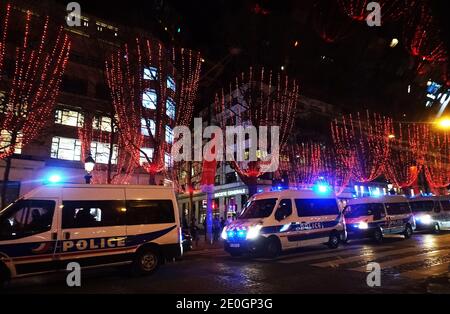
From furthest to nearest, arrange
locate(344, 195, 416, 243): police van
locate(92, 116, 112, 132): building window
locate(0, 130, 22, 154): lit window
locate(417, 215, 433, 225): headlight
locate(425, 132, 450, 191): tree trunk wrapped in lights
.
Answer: locate(425, 132, 450, 191): tree trunk wrapped in lights → locate(92, 116, 112, 132): building window → locate(417, 215, 433, 225): headlight → locate(344, 195, 416, 243): police van → locate(0, 130, 22, 154): lit window

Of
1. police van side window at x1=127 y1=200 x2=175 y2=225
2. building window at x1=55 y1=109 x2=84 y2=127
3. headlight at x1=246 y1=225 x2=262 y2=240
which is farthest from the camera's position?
building window at x1=55 y1=109 x2=84 y2=127

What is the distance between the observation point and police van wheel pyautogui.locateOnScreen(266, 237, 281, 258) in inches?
524

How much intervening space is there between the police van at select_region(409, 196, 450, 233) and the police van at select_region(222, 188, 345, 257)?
1162 cm

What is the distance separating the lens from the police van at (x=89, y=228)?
8664 mm

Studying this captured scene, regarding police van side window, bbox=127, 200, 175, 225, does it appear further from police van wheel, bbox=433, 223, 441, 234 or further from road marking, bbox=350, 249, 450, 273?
police van wheel, bbox=433, 223, 441, 234

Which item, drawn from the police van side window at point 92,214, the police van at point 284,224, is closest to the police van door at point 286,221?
the police van at point 284,224

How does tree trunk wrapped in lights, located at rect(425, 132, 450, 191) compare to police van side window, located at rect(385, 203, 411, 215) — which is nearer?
police van side window, located at rect(385, 203, 411, 215)

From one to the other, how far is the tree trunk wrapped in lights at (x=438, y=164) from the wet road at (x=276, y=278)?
129 feet

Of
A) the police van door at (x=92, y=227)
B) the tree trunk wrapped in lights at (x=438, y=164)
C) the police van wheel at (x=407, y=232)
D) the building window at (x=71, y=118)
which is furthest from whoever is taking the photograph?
the tree trunk wrapped in lights at (x=438, y=164)

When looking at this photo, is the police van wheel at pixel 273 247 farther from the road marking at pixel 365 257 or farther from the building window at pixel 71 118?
the building window at pixel 71 118

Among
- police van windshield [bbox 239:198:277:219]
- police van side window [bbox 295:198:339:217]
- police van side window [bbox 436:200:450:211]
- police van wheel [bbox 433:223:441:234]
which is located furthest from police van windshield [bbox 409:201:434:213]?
police van windshield [bbox 239:198:277:219]

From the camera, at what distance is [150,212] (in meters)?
10.8

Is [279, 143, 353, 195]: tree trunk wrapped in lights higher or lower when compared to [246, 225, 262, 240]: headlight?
higher

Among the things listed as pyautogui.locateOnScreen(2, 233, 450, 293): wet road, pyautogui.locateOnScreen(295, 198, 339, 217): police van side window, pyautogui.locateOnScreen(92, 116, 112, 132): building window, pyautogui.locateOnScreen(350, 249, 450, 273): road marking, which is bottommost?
pyautogui.locateOnScreen(2, 233, 450, 293): wet road
